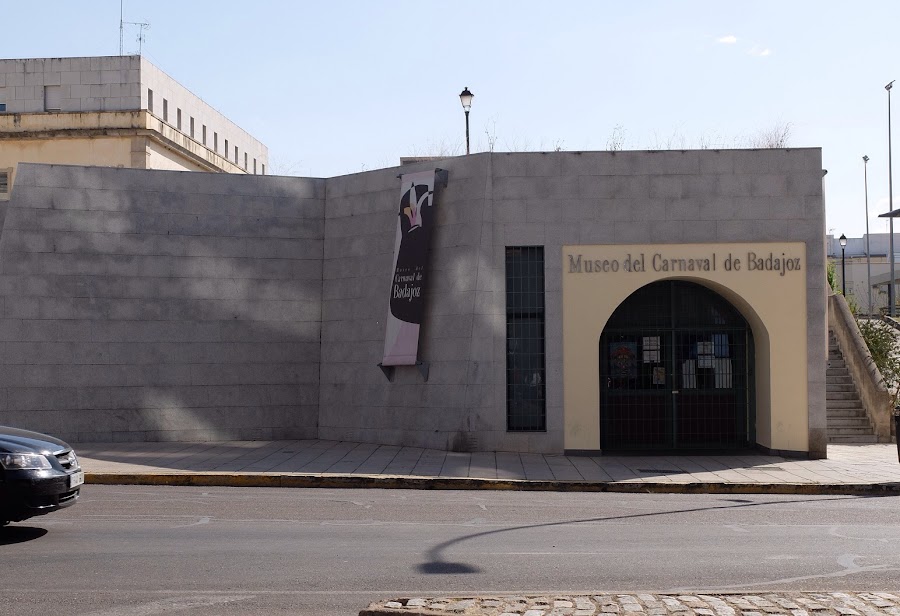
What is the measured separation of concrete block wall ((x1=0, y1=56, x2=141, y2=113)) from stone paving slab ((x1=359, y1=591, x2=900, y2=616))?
158 feet

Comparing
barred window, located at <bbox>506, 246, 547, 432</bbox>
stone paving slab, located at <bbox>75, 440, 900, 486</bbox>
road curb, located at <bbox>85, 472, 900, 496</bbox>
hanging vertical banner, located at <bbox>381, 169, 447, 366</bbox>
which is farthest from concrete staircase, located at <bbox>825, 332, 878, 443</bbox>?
hanging vertical banner, located at <bbox>381, 169, 447, 366</bbox>

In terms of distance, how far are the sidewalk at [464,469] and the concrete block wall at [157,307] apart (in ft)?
3.13

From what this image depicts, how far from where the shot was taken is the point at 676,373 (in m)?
20.5

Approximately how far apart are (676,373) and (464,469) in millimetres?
5558

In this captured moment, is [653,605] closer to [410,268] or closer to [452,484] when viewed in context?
[452,484]

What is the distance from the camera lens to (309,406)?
22.1m

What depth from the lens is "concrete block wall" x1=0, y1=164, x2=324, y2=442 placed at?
20781mm

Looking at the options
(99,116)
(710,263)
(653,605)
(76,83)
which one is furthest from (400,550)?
(76,83)

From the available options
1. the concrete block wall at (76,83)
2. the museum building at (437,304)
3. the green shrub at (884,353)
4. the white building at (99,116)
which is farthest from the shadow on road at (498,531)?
the concrete block wall at (76,83)

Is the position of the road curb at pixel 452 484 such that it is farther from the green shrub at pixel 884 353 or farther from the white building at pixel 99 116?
the white building at pixel 99 116

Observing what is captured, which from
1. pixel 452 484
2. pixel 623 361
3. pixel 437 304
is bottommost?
pixel 452 484

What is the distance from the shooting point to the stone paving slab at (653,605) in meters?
6.91

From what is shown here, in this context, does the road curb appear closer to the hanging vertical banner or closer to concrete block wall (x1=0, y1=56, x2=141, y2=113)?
the hanging vertical banner

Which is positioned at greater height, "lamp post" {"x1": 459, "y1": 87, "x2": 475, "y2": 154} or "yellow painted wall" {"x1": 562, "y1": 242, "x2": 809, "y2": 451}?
"lamp post" {"x1": 459, "y1": 87, "x2": 475, "y2": 154}
